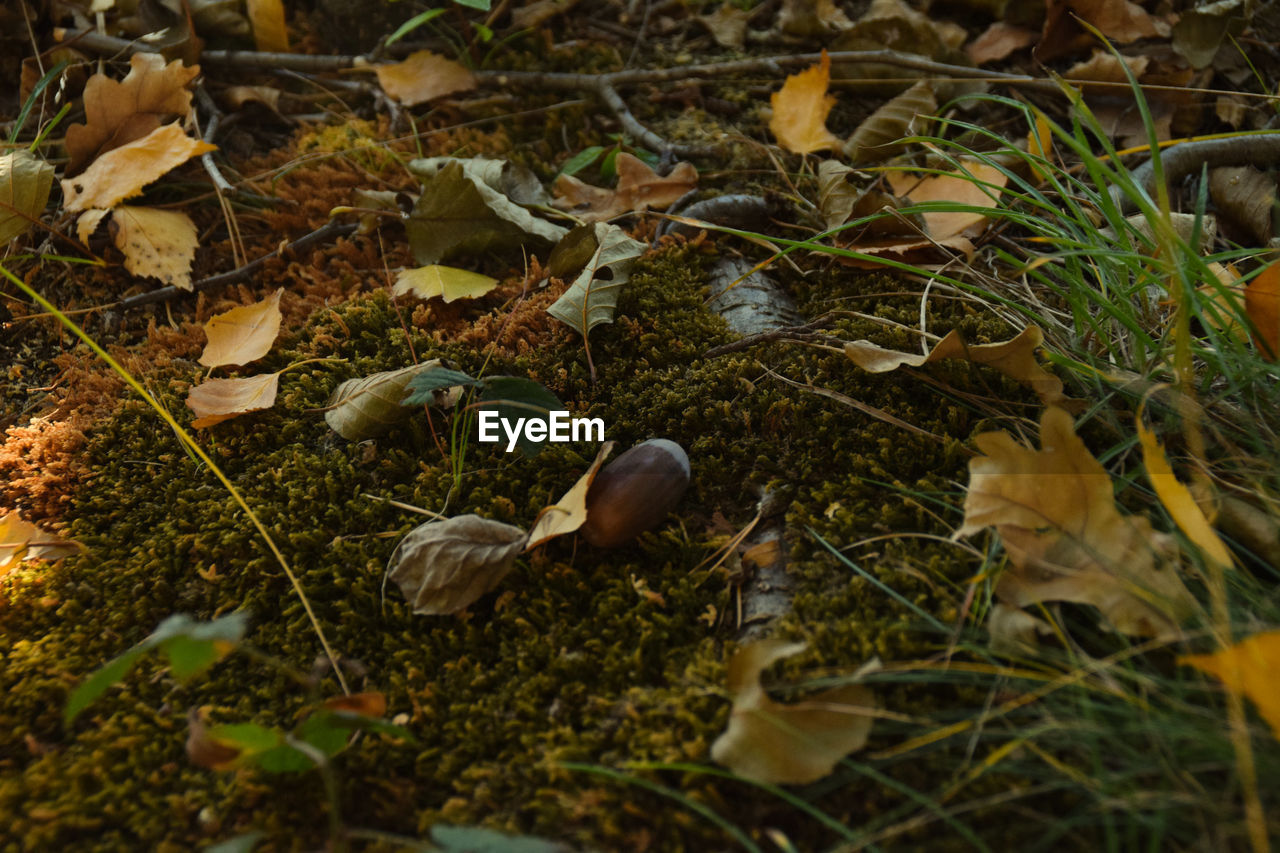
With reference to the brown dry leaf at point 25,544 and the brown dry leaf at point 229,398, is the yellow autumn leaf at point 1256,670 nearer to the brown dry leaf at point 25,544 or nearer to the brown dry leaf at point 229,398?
the brown dry leaf at point 229,398

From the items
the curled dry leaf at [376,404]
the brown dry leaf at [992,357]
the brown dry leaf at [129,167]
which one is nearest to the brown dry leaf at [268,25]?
the brown dry leaf at [129,167]

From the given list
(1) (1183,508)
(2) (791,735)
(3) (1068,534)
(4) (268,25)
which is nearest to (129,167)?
(4) (268,25)

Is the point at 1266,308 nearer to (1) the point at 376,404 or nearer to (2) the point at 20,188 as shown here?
(1) the point at 376,404

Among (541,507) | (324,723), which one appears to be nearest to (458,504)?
(541,507)

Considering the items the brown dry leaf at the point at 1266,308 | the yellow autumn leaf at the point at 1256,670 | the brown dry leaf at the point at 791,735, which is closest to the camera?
the yellow autumn leaf at the point at 1256,670

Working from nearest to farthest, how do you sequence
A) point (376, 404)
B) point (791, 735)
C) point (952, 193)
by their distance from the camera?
point (791, 735) < point (376, 404) < point (952, 193)

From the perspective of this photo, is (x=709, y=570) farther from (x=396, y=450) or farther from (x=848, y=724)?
(x=396, y=450)
